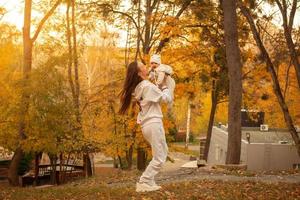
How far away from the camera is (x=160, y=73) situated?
7109 millimetres

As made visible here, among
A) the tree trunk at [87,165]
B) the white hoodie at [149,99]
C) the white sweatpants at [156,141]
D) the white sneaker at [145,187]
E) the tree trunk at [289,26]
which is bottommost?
the tree trunk at [87,165]

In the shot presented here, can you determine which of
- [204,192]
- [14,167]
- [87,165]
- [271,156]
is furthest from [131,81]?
[271,156]

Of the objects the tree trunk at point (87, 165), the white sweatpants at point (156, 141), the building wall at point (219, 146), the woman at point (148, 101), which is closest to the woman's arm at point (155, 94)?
the woman at point (148, 101)

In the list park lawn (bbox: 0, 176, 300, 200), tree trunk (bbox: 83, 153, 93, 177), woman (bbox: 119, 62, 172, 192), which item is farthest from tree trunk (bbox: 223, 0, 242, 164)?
tree trunk (bbox: 83, 153, 93, 177)

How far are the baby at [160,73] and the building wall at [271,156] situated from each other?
20.2 m

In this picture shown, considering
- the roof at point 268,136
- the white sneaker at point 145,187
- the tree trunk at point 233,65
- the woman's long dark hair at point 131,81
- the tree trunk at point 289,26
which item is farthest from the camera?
the roof at point 268,136

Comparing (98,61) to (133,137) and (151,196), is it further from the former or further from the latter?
(151,196)

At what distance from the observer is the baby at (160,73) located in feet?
23.3

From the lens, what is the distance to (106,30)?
25.7 meters

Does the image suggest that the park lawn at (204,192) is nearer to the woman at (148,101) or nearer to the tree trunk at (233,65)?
the woman at (148,101)

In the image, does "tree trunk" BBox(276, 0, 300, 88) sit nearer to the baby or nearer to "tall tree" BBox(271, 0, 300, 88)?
"tall tree" BBox(271, 0, 300, 88)

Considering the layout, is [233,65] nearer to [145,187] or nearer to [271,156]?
[145,187]

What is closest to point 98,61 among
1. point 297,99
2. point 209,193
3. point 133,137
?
point 297,99

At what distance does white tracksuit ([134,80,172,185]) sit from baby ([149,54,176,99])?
0.12 meters
